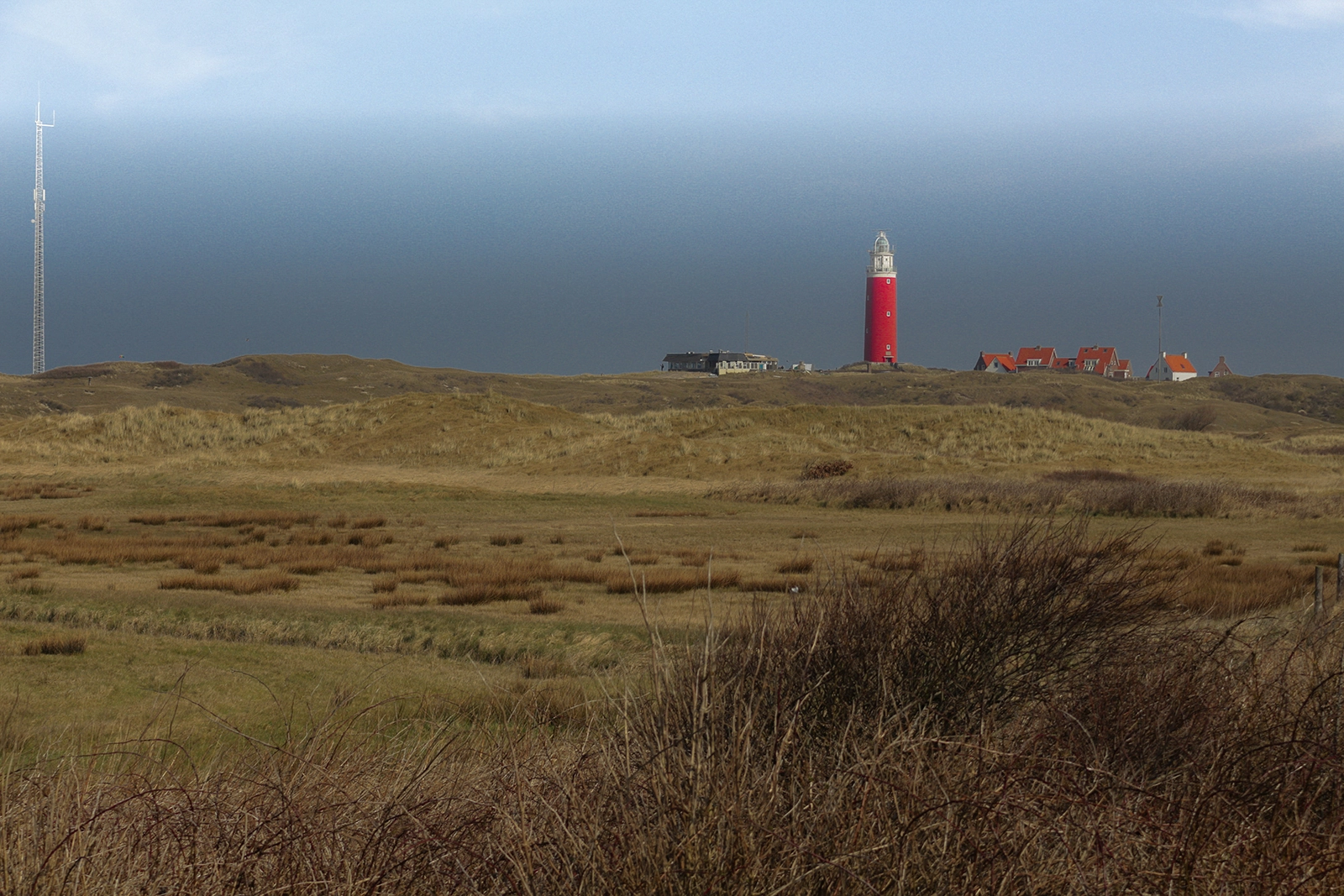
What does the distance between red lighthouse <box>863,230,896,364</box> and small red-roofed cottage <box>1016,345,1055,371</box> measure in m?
25.0

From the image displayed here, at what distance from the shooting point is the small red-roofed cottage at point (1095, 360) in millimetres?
132000

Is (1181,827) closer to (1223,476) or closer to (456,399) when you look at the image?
(1223,476)

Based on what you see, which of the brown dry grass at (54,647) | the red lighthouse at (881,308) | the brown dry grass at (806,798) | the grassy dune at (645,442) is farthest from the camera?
the red lighthouse at (881,308)

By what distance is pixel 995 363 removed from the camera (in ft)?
435

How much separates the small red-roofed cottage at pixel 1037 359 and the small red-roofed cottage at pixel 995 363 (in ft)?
4.70

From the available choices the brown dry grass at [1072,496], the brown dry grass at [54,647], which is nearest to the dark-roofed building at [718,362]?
the brown dry grass at [1072,496]

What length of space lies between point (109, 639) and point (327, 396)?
297ft

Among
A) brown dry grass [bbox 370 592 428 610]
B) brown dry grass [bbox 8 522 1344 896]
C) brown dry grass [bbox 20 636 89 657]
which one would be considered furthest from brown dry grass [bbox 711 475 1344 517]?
brown dry grass [bbox 8 522 1344 896]

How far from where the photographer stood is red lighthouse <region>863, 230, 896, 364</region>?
101250mm

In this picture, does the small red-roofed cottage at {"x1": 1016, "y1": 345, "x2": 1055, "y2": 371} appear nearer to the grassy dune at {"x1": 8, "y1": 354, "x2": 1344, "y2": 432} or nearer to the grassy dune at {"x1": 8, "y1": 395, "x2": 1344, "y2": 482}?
the grassy dune at {"x1": 8, "y1": 354, "x2": 1344, "y2": 432}

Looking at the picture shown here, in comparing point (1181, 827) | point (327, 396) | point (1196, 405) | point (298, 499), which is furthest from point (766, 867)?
point (327, 396)

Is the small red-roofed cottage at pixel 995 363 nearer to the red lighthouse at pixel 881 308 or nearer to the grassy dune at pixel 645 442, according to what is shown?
the red lighthouse at pixel 881 308

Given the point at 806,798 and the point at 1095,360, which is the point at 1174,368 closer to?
the point at 1095,360

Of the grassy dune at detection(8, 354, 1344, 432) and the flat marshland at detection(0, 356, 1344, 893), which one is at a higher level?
the grassy dune at detection(8, 354, 1344, 432)
